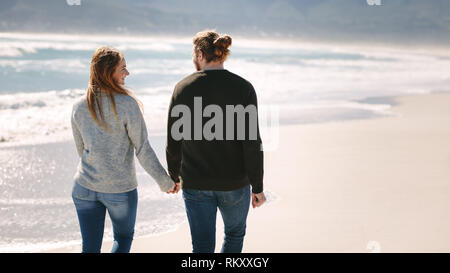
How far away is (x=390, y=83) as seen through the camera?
15141 millimetres

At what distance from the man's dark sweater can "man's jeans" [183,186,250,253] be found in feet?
0.12

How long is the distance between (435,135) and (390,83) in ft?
27.5

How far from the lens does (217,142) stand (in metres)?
2.45

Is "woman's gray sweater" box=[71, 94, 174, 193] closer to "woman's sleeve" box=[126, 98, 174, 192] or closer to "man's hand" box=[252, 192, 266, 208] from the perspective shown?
"woman's sleeve" box=[126, 98, 174, 192]

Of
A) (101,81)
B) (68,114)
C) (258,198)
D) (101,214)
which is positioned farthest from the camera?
(68,114)

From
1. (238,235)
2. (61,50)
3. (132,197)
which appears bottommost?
(238,235)

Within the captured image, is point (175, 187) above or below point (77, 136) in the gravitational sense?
below

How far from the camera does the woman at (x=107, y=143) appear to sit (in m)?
2.35

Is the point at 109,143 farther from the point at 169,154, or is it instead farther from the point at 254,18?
the point at 254,18

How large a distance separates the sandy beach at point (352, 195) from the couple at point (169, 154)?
1.14 m

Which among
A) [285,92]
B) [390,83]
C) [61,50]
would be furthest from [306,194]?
[61,50]

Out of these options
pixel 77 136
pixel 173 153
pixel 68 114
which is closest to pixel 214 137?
pixel 173 153

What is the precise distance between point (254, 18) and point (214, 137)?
2954 inches

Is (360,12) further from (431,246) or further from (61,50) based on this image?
(431,246)
